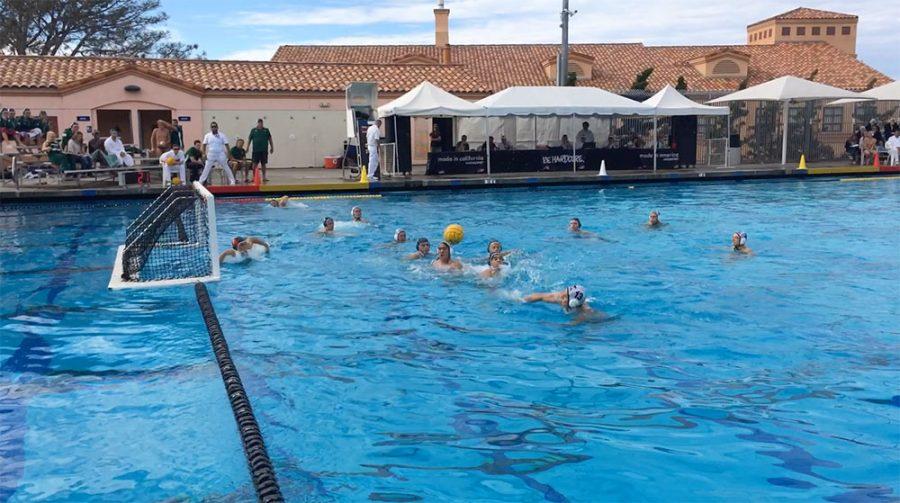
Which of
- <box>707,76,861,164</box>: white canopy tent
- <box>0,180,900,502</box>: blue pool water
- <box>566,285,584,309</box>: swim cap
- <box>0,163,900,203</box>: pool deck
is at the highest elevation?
<box>707,76,861,164</box>: white canopy tent

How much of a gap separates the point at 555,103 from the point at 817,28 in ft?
130

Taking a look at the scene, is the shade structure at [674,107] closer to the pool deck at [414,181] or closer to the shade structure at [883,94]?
the pool deck at [414,181]

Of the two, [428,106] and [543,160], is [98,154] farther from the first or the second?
[543,160]

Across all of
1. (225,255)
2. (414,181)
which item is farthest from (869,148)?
(225,255)

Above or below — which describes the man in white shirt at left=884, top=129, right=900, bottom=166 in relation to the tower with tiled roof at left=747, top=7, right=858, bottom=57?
below

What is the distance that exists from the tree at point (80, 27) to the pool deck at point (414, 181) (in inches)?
670

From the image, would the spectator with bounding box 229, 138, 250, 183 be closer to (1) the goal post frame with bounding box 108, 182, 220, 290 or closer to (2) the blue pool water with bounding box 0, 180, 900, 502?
(2) the blue pool water with bounding box 0, 180, 900, 502

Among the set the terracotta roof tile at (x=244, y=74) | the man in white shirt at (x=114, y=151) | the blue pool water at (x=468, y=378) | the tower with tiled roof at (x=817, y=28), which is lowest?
the blue pool water at (x=468, y=378)

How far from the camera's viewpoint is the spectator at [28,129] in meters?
21.7

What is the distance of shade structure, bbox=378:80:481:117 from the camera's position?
21688 mm

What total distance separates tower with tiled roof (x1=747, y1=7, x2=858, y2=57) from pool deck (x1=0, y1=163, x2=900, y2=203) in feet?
107

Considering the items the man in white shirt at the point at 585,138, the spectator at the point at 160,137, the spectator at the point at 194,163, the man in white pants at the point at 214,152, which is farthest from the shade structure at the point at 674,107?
the spectator at the point at 160,137

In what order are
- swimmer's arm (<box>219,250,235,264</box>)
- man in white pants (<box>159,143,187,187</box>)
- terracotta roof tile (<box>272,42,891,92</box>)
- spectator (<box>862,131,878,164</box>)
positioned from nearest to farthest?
1. swimmer's arm (<box>219,250,235,264</box>)
2. man in white pants (<box>159,143,187,187</box>)
3. spectator (<box>862,131,878,164</box>)
4. terracotta roof tile (<box>272,42,891,92</box>)

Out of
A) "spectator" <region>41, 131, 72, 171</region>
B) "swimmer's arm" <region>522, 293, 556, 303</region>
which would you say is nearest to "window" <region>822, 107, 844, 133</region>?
"swimmer's arm" <region>522, 293, 556, 303</region>
